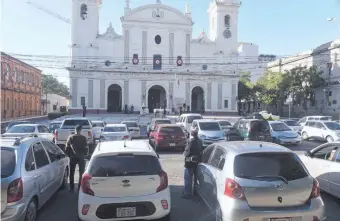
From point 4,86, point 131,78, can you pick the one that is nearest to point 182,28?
point 131,78

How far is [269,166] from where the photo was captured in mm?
5344

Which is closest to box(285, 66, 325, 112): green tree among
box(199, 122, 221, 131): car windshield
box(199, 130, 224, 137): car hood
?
box(199, 122, 221, 131): car windshield

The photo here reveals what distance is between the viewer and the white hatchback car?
5238mm

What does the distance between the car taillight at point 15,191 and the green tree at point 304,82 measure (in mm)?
45051

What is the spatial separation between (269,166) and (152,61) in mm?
51636

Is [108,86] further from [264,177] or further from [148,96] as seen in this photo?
[264,177]

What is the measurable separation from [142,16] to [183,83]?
43.9 ft

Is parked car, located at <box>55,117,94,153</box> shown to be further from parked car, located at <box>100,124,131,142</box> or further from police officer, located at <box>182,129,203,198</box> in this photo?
police officer, located at <box>182,129,203,198</box>

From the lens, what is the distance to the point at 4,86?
41.3 m

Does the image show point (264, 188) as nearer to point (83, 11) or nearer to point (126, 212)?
point (126, 212)

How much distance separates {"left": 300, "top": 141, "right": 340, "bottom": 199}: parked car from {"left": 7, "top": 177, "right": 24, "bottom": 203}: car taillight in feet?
20.8

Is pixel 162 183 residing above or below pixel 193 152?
below

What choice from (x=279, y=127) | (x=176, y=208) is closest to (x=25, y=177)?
(x=176, y=208)

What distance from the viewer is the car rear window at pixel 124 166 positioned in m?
5.41
